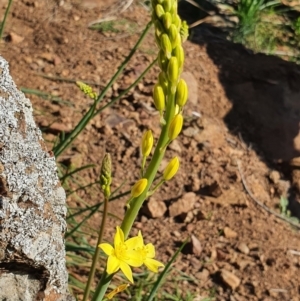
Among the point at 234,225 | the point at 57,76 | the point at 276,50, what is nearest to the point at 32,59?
the point at 57,76

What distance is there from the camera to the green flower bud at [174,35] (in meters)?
1.61

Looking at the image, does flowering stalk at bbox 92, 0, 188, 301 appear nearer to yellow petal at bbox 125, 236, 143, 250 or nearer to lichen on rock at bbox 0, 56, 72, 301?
yellow petal at bbox 125, 236, 143, 250

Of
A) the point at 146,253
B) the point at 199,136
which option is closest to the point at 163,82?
the point at 146,253

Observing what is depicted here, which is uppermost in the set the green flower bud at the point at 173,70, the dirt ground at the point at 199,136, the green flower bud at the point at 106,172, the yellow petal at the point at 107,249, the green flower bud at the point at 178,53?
the green flower bud at the point at 178,53

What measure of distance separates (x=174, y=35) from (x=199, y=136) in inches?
110

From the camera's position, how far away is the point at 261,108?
4.80 m

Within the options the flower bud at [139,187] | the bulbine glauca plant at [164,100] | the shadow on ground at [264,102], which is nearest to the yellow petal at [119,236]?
the bulbine glauca plant at [164,100]

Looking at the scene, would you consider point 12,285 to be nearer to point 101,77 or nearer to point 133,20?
point 101,77

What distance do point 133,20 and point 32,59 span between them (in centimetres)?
102

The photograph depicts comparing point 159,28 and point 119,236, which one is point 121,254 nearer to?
point 119,236

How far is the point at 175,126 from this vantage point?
1.57m

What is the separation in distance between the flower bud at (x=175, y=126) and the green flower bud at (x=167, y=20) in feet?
0.70

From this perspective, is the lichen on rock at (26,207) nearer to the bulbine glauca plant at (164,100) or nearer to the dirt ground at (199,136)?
the bulbine glauca plant at (164,100)

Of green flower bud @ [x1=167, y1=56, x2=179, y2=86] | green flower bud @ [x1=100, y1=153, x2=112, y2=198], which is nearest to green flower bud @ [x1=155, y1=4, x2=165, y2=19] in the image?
green flower bud @ [x1=167, y1=56, x2=179, y2=86]
